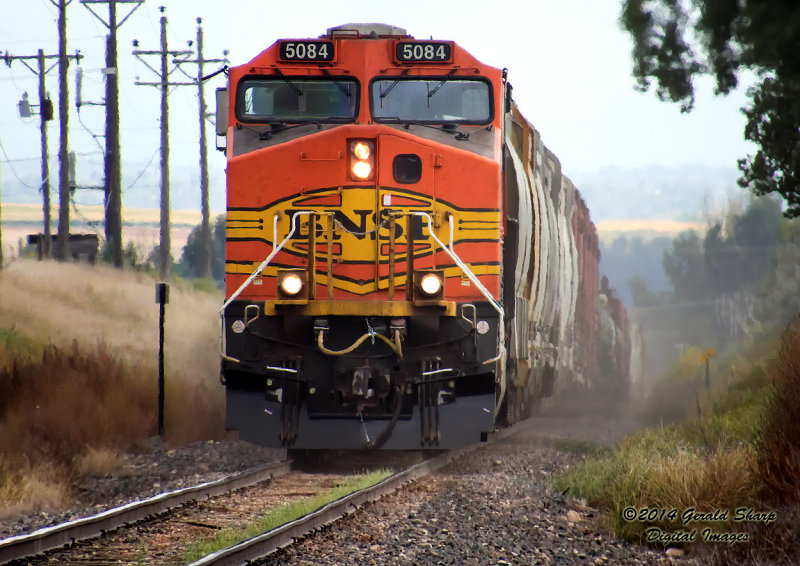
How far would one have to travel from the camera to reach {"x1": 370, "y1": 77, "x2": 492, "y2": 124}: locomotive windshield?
10.2m

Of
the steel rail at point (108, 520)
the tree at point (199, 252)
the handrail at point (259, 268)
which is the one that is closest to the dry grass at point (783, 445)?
the handrail at point (259, 268)

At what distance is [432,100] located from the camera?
1022 centimetres

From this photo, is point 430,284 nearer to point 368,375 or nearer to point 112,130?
point 368,375

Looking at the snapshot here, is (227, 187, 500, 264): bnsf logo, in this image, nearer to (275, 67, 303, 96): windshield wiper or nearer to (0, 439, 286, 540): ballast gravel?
(275, 67, 303, 96): windshield wiper

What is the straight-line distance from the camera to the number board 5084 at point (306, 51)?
33.3 feet

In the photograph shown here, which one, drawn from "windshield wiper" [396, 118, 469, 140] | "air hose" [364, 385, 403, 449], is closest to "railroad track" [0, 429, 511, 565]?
"air hose" [364, 385, 403, 449]

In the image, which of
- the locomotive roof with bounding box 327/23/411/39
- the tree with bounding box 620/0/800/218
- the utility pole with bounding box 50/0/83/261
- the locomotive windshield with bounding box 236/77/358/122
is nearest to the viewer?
the tree with bounding box 620/0/800/218

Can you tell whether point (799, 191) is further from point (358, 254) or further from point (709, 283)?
point (709, 283)

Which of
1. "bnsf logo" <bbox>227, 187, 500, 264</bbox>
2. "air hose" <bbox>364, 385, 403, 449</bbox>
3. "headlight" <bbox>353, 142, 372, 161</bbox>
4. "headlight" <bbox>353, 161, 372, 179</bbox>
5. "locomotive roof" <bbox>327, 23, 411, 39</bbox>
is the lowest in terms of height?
"air hose" <bbox>364, 385, 403, 449</bbox>

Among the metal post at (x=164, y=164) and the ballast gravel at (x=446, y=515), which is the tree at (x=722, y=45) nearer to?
the ballast gravel at (x=446, y=515)

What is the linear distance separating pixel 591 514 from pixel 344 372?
2.83 meters

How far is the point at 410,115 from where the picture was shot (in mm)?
10211

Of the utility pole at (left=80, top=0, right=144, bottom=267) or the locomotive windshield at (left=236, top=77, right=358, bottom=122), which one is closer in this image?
the locomotive windshield at (left=236, top=77, right=358, bottom=122)

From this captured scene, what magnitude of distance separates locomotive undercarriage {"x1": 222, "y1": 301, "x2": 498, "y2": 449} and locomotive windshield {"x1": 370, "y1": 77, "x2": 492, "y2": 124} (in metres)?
2.01
